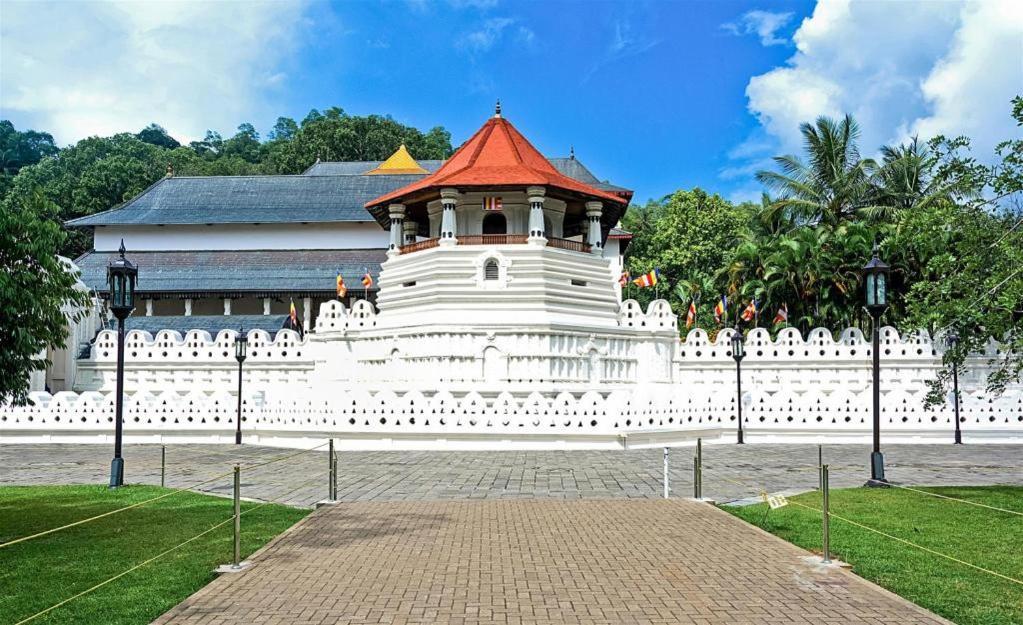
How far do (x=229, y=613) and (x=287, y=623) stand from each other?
59 centimetres

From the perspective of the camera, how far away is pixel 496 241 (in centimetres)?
3178

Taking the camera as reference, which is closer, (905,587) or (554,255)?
(905,587)

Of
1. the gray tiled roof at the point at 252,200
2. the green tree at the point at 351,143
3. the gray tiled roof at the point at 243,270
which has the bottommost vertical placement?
the gray tiled roof at the point at 243,270

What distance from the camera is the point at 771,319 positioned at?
37.5 metres

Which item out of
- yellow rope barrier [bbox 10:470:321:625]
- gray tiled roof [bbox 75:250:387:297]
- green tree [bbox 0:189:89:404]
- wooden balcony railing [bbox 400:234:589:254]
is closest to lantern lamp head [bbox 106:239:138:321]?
green tree [bbox 0:189:89:404]

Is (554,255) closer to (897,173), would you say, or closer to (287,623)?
(897,173)

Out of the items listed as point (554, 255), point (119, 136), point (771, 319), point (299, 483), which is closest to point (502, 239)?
point (554, 255)

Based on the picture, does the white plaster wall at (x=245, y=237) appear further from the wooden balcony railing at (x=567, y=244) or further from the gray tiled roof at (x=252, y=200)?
the wooden balcony railing at (x=567, y=244)

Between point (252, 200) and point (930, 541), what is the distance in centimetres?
4651

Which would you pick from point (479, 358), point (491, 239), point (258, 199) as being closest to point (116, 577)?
point (479, 358)

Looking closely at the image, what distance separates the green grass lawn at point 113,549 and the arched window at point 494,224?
71.6ft

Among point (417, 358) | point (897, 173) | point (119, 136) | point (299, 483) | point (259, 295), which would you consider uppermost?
point (119, 136)

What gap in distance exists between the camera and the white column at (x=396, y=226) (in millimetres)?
33906

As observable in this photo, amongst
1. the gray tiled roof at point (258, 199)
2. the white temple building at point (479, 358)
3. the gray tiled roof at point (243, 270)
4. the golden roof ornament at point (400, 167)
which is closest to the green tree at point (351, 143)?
the golden roof ornament at point (400, 167)
